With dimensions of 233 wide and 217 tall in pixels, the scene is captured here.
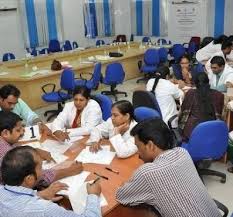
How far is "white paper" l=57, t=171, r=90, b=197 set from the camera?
2.22m

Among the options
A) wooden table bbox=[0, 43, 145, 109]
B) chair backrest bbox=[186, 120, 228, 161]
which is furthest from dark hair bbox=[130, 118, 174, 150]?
wooden table bbox=[0, 43, 145, 109]

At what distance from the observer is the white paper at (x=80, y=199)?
2.05 meters

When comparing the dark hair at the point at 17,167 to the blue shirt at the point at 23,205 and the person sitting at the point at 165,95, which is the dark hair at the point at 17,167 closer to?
the blue shirt at the point at 23,205

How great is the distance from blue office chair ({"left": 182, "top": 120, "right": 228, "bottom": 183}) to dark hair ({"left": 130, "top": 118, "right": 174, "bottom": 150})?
3.44 ft

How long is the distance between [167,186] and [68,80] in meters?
Result: 4.35

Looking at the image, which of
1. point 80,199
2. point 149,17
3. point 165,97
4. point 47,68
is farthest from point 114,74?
point 149,17

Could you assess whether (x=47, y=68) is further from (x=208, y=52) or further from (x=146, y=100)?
(x=146, y=100)

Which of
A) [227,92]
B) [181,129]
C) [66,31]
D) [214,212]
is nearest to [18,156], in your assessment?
[214,212]

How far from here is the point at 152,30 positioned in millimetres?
11352

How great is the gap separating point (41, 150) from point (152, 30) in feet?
30.4

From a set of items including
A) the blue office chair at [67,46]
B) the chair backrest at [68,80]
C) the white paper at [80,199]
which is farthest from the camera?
the blue office chair at [67,46]

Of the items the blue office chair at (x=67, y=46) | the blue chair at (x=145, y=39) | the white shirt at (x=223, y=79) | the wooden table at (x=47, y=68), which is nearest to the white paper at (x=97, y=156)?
the white shirt at (x=223, y=79)

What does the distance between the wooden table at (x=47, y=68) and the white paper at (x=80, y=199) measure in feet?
14.0

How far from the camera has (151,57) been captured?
8.23 metres
